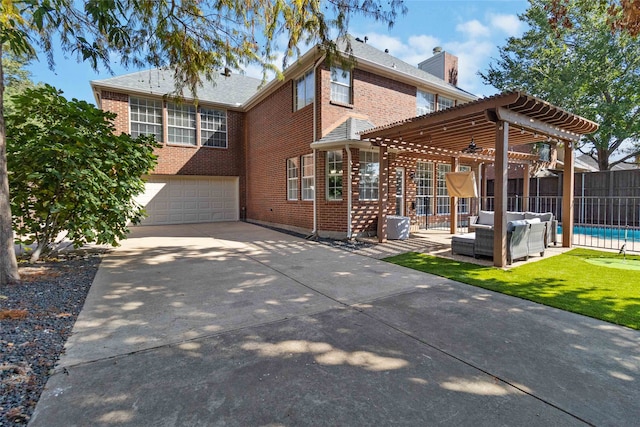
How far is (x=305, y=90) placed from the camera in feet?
36.9

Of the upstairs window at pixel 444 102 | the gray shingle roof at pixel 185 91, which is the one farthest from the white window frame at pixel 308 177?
the upstairs window at pixel 444 102

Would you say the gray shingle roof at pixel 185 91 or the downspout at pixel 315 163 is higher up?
the gray shingle roof at pixel 185 91

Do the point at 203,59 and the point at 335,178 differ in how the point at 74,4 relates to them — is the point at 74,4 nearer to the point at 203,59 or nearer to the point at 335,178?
the point at 203,59

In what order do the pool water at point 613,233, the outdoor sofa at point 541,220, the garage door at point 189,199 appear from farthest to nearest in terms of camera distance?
the garage door at point 189,199
the pool water at point 613,233
the outdoor sofa at point 541,220

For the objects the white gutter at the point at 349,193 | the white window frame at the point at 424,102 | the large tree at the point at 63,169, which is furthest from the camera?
the white window frame at the point at 424,102

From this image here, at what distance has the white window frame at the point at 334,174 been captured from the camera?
33.8 feet

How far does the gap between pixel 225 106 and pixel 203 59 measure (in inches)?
375

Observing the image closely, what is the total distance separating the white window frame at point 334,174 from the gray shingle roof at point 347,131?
0.56 metres

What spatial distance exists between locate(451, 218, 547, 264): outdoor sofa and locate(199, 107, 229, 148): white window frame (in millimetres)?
12609

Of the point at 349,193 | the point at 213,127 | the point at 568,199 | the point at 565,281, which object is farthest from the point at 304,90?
the point at 565,281

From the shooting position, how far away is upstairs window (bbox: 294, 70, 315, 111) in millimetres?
10773

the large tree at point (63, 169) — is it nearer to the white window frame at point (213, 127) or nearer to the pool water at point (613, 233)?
the white window frame at point (213, 127)

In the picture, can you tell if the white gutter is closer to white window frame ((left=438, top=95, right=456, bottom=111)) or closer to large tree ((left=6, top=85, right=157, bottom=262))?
large tree ((left=6, top=85, right=157, bottom=262))

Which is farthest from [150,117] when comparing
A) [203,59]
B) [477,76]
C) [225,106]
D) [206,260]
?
[477,76]
